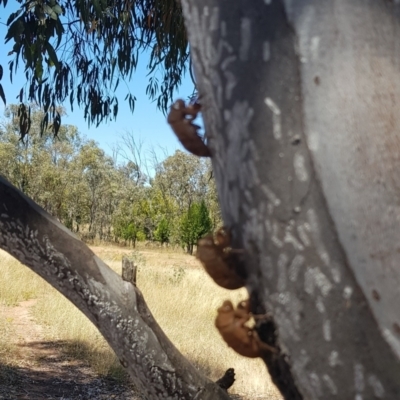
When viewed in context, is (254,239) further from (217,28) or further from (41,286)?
(41,286)

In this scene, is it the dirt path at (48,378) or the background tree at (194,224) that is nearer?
the dirt path at (48,378)

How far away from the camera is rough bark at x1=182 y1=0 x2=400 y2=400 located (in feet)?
1.84

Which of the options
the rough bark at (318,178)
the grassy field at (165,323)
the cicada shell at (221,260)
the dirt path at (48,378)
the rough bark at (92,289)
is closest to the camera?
the rough bark at (318,178)

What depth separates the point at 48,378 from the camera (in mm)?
5992

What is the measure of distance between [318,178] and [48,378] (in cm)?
590

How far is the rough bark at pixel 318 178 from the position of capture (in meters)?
0.56

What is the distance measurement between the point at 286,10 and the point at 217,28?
9 cm

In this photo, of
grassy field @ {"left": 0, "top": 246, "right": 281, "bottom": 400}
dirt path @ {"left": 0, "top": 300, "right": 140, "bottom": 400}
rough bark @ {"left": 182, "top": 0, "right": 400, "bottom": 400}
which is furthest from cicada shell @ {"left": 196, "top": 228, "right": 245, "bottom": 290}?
dirt path @ {"left": 0, "top": 300, "right": 140, "bottom": 400}

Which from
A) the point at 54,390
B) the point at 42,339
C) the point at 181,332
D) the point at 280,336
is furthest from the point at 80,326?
the point at 280,336

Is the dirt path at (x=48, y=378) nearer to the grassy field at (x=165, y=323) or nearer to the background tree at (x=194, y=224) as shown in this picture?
the grassy field at (x=165, y=323)

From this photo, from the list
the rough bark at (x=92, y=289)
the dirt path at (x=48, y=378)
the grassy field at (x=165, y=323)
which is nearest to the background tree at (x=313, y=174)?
the rough bark at (x=92, y=289)

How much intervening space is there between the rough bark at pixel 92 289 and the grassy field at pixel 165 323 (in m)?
1.87

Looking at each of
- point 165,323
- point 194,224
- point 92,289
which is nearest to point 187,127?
point 92,289

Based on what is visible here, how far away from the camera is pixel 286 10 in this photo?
63cm
